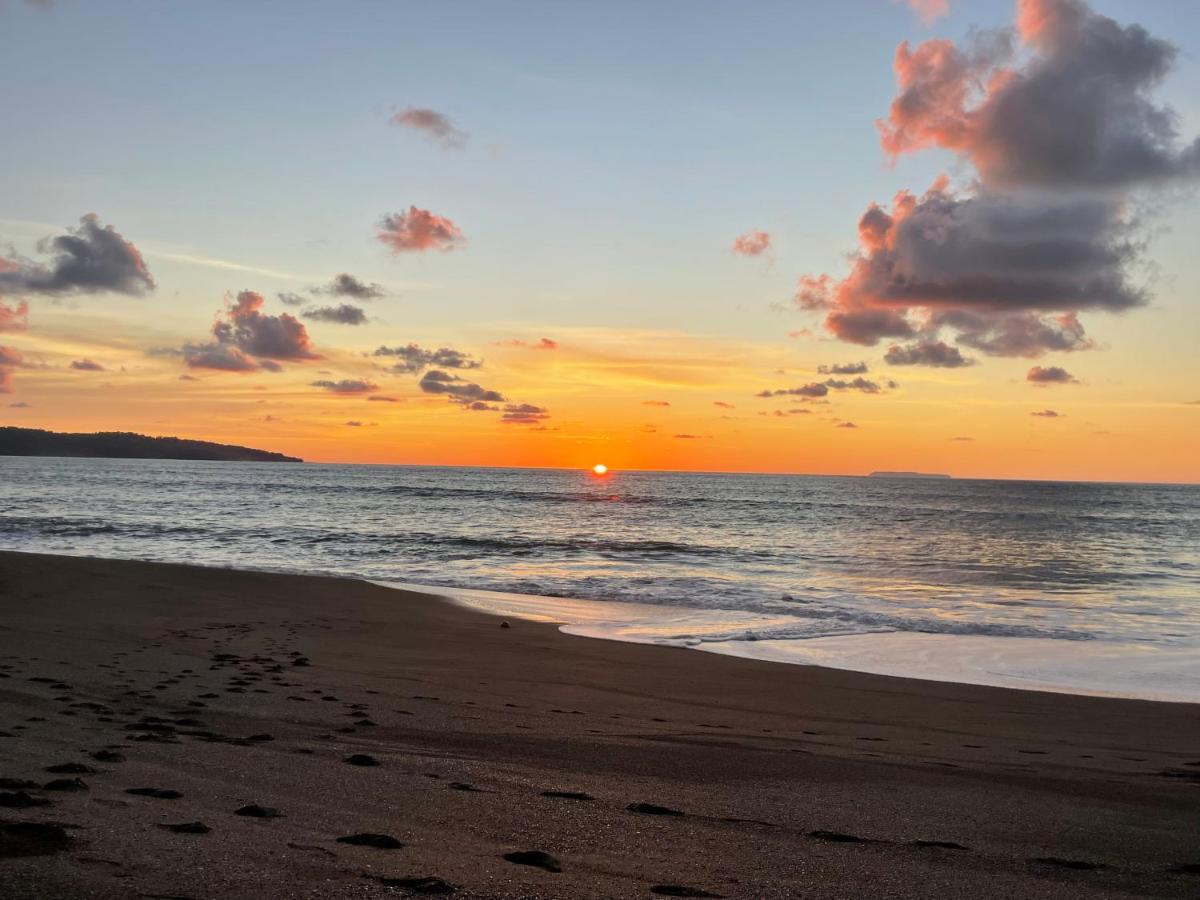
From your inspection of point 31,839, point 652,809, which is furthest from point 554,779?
point 31,839

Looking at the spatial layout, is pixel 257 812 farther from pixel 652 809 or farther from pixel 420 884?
pixel 652 809

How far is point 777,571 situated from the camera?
28.3m

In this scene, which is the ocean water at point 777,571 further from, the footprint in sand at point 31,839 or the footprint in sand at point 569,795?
the footprint in sand at point 31,839

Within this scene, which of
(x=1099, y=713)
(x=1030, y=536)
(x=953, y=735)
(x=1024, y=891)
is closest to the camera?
(x=1024, y=891)

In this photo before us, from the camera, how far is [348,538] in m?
37.9

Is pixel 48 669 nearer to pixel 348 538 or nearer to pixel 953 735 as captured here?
pixel 953 735

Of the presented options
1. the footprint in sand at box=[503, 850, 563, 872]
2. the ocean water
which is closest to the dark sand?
the footprint in sand at box=[503, 850, 563, 872]

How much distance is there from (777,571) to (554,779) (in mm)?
23697

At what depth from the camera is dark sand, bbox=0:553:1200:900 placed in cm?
361

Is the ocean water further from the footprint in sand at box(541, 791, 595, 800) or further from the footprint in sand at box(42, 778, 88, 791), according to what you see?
the footprint in sand at box(42, 778, 88, 791)

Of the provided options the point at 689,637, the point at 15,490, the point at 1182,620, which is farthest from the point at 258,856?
the point at 15,490

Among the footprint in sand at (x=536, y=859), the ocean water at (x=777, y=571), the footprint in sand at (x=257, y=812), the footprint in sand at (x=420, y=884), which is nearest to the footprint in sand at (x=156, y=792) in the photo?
the footprint in sand at (x=257, y=812)

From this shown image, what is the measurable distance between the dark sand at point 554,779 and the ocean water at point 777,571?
361 cm

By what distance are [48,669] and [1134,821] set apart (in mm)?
9379
